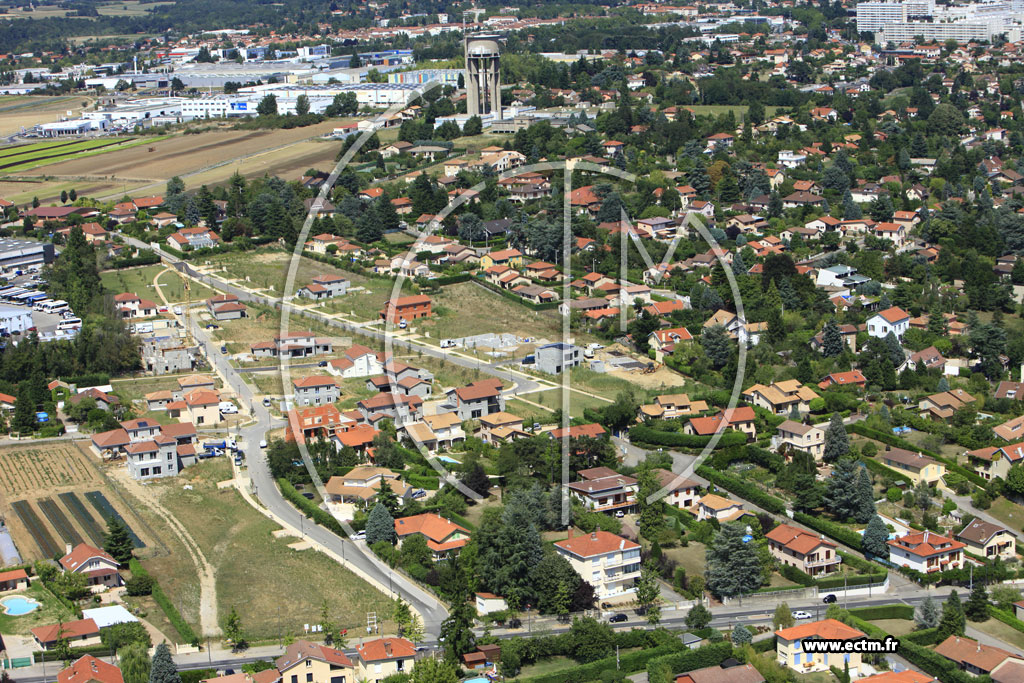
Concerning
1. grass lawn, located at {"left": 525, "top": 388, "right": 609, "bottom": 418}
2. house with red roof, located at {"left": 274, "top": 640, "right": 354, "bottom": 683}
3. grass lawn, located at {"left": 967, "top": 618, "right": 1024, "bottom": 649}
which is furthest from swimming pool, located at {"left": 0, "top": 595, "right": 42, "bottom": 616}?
grass lawn, located at {"left": 967, "top": 618, "right": 1024, "bottom": 649}

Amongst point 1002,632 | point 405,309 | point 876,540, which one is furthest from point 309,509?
point 405,309

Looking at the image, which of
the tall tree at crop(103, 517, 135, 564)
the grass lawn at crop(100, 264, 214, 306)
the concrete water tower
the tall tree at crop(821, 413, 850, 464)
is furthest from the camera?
the concrete water tower

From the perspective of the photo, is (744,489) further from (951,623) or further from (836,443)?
(951,623)

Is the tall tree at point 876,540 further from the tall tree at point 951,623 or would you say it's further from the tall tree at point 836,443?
the tall tree at point 836,443

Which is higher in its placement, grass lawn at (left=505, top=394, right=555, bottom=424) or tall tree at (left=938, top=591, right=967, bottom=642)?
grass lawn at (left=505, top=394, right=555, bottom=424)

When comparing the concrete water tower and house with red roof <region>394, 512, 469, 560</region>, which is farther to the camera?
the concrete water tower

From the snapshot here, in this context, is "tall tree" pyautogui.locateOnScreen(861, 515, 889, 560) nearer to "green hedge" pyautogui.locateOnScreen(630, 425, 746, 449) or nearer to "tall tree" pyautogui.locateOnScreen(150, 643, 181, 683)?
"green hedge" pyautogui.locateOnScreen(630, 425, 746, 449)
